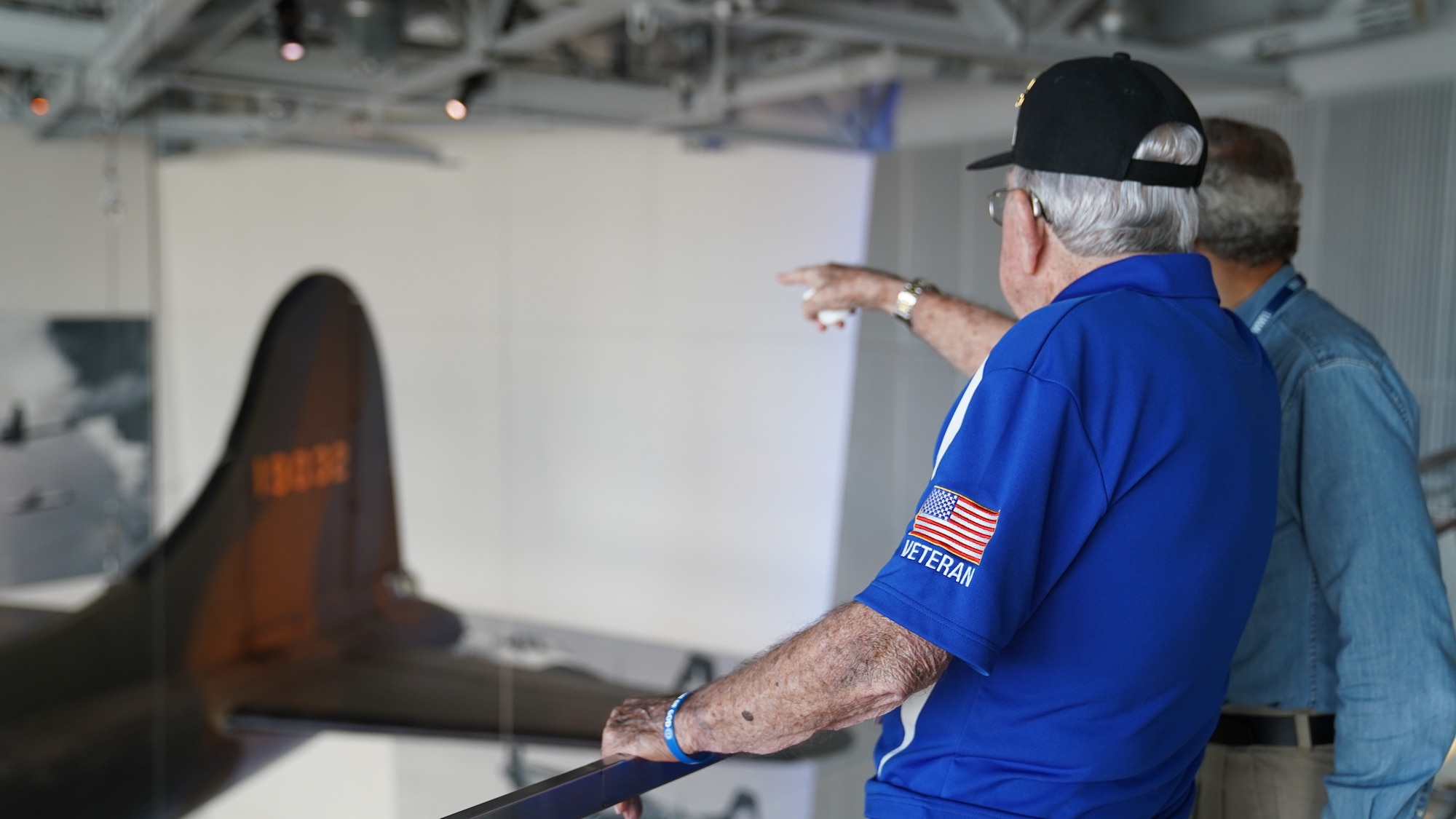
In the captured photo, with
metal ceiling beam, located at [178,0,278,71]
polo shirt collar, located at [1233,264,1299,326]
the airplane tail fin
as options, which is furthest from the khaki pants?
metal ceiling beam, located at [178,0,278,71]

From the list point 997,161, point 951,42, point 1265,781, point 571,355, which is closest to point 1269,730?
point 1265,781

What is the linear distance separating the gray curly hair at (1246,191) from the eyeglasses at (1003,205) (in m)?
0.30

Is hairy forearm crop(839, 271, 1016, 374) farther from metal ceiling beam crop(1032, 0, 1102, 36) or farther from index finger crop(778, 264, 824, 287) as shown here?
metal ceiling beam crop(1032, 0, 1102, 36)

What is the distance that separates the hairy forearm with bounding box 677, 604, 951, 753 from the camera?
0.57 metres

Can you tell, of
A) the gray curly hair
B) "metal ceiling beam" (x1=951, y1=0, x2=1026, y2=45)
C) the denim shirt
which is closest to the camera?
the denim shirt

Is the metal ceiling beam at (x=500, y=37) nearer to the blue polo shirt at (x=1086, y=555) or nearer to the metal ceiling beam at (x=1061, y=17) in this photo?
the metal ceiling beam at (x=1061, y=17)

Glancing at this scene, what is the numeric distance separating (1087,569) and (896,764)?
0.21m

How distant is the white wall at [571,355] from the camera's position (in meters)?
5.57

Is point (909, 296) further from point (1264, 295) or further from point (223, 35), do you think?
point (223, 35)

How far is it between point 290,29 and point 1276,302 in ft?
12.1

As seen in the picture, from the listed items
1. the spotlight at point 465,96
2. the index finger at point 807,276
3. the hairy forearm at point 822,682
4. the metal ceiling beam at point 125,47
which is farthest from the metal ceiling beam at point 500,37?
the hairy forearm at point 822,682

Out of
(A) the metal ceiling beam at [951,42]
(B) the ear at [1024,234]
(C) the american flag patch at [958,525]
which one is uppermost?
(A) the metal ceiling beam at [951,42]

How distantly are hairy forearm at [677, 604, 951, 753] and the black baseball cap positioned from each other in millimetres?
331

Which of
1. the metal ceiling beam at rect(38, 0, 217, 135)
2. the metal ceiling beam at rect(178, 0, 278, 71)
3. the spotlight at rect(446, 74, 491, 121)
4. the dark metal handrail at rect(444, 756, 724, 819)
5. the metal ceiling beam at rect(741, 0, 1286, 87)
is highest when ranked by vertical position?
the spotlight at rect(446, 74, 491, 121)
